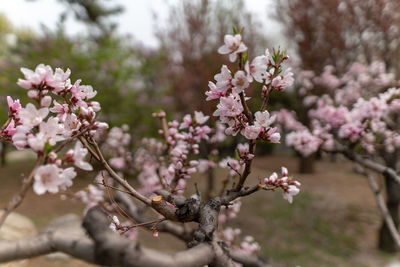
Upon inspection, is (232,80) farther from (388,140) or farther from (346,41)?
(346,41)

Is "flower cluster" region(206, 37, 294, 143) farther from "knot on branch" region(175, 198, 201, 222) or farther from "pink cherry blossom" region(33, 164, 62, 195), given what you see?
"pink cherry blossom" region(33, 164, 62, 195)

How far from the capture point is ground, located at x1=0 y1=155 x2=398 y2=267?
5203mm

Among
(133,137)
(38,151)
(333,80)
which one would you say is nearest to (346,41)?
(333,80)

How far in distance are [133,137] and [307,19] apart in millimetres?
7952

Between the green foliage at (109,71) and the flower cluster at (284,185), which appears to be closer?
the flower cluster at (284,185)

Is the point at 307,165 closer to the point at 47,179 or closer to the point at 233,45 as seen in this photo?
the point at 233,45

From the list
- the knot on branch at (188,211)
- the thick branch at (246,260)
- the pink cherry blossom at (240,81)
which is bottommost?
the knot on branch at (188,211)

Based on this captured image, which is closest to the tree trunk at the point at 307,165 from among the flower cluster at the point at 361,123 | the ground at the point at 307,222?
the ground at the point at 307,222

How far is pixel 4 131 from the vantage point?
4.15 ft

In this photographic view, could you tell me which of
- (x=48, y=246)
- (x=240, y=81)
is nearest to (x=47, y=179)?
(x=48, y=246)

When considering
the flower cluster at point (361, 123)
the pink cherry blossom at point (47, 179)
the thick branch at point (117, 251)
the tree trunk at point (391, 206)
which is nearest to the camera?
the thick branch at point (117, 251)

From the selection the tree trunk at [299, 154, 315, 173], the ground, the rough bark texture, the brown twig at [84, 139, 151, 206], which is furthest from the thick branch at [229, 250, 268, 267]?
the tree trunk at [299, 154, 315, 173]

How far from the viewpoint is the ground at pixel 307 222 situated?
520cm

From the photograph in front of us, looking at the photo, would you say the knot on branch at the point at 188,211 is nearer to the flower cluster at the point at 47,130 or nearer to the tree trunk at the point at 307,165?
the flower cluster at the point at 47,130
